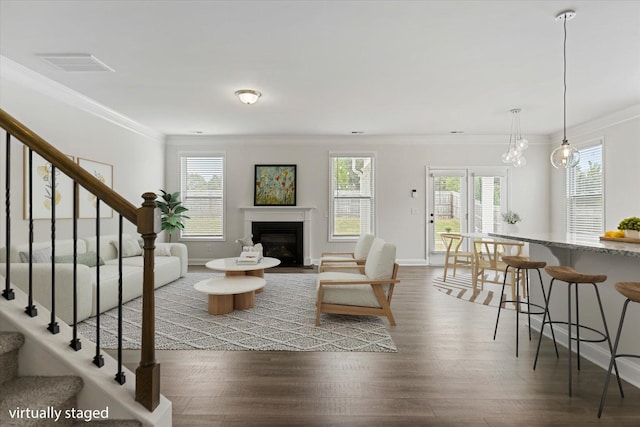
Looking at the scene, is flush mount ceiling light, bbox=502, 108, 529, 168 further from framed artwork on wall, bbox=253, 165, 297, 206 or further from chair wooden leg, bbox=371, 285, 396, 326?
framed artwork on wall, bbox=253, 165, 297, 206

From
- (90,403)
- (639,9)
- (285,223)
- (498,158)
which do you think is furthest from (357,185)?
(90,403)

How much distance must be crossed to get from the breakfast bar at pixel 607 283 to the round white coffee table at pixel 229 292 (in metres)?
2.98

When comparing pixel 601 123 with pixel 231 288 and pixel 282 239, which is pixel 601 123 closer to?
pixel 282 239

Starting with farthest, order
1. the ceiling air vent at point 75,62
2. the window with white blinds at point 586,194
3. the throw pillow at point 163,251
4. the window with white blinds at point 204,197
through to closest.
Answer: the window with white blinds at point 204,197
the window with white blinds at point 586,194
the throw pillow at point 163,251
the ceiling air vent at point 75,62

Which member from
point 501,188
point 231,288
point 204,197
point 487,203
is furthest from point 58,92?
point 501,188

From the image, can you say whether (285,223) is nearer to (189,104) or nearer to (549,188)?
(189,104)

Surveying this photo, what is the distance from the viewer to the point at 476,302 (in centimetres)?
450

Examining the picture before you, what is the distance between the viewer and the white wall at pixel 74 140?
3870mm

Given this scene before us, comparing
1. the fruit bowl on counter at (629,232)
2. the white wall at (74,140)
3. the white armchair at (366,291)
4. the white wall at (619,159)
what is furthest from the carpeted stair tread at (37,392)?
the white wall at (619,159)

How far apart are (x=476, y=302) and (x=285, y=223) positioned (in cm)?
416

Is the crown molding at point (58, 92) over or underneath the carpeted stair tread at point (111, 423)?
over

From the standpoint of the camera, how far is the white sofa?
10.6 ft

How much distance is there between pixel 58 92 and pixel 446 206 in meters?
7.13

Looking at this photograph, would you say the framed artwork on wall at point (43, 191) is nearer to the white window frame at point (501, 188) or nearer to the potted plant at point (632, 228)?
the potted plant at point (632, 228)
